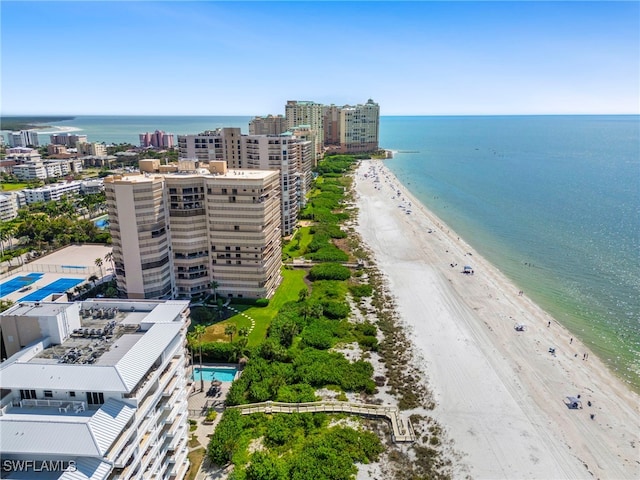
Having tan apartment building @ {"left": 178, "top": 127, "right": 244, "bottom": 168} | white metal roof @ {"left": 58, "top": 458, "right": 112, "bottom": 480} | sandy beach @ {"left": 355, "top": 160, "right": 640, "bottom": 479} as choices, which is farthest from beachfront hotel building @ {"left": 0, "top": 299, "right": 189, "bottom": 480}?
tan apartment building @ {"left": 178, "top": 127, "right": 244, "bottom": 168}

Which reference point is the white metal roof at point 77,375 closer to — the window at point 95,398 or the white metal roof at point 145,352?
the white metal roof at point 145,352

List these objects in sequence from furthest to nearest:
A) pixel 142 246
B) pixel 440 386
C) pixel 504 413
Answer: pixel 142 246 → pixel 440 386 → pixel 504 413

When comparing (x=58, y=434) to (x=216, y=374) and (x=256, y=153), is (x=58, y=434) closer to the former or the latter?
(x=216, y=374)

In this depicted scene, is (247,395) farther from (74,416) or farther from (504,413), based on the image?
(504,413)

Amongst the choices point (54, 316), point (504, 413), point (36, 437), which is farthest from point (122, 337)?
point (504, 413)

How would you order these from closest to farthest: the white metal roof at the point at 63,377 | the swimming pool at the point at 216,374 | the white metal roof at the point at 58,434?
the white metal roof at the point at 58,434 → the white metal roof at the point at 63,377 → the swimming pool at the point at 216,374

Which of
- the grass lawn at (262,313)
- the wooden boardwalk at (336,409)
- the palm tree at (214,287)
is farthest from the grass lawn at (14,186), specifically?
the wooden boardwalk at (336,409)
